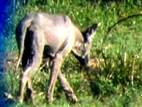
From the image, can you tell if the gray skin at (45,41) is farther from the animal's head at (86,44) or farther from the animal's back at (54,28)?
the animal's head at (86,44)

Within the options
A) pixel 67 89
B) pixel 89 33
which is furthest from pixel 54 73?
pixel 89 33

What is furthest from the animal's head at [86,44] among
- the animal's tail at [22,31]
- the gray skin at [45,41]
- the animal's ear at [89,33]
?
the animal's tail at [22,31]

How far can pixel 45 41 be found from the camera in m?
9.76

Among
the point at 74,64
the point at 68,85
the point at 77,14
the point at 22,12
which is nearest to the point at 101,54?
the point at 74,64

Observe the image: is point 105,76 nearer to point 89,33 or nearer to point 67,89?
point 89,33

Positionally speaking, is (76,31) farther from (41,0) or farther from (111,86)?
(41,0)

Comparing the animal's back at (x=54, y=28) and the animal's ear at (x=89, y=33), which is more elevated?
the animal's back at (x=54, y=28)

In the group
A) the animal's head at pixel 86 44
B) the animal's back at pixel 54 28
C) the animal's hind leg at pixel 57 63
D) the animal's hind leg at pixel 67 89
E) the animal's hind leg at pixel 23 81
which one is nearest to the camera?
the animal's hind leg at pixel 23 81

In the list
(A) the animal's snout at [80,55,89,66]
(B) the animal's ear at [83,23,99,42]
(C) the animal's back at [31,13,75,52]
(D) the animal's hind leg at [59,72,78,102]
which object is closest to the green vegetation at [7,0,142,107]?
(D) the animal's hind leg at [59,72,78,102]

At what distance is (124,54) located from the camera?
11.3 m

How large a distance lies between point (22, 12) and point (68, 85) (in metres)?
4.79

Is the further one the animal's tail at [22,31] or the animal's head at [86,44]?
the animal's head at [86,44]

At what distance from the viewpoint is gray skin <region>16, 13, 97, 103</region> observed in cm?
967

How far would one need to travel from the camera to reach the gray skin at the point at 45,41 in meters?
9.67
